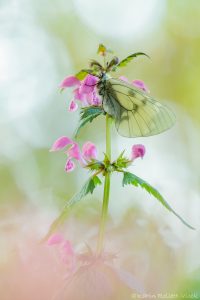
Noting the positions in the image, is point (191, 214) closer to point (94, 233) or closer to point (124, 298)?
point (94, 233)

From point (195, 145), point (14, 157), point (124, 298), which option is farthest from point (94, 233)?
point (14, 157)

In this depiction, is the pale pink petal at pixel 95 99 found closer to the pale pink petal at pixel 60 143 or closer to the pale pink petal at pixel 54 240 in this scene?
the pale pink petal at pixel 60 143

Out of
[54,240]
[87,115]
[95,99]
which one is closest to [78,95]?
[95,99]

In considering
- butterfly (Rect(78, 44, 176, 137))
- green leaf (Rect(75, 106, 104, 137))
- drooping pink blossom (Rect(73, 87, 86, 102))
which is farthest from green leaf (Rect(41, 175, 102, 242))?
drooping pink blossom (Rect(73, 87, 86, 102))

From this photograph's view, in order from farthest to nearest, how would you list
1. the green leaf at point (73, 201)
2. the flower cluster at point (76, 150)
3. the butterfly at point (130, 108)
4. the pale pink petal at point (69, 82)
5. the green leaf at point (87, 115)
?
the flower cluster at point (76, 150) → the pale pink petal at point (69, 82) → the butterfly at point (130, 108) → the green leaf at point (87, 115) → the green leaf at point (73, 201)

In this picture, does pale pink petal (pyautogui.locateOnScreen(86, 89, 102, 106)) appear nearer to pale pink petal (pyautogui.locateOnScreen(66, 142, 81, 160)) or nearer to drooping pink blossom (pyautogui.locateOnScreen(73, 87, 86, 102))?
drooping pink blossom (pyautogui.locateOnScreen(73, 87, 86, 102))

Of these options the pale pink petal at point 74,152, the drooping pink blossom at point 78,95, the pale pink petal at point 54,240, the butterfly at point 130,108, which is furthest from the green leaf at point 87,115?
the pale pink petal at point 54,240
